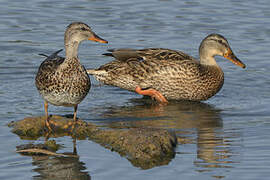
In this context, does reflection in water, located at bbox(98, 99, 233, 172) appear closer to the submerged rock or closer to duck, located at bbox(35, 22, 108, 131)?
the submerged rock

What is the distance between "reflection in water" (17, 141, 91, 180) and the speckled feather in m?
3.43

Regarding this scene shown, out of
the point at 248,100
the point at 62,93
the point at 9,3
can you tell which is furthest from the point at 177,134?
the point at 9,3

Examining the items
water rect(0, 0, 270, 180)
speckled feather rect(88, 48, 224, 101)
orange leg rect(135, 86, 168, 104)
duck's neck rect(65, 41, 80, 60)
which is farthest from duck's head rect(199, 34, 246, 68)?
duck's neck rect(65, 41, 80, 60)

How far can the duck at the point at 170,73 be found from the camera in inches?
404

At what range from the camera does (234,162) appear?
698cm

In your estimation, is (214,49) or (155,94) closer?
(155,94)

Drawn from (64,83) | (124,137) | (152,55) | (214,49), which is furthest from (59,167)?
(214,49)

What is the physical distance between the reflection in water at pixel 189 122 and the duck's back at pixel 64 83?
82cm

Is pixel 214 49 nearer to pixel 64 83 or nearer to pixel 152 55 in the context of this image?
pixel 152 55

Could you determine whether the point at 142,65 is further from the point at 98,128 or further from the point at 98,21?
the point at 98,21

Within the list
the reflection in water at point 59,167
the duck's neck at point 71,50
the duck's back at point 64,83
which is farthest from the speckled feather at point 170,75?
the reflection in water at point 59,167

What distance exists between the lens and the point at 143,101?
34.5ft

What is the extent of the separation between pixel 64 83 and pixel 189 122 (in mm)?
1920

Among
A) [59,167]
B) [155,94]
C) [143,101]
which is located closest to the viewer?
[59,167]
